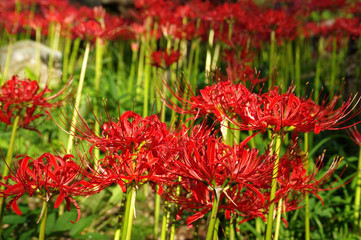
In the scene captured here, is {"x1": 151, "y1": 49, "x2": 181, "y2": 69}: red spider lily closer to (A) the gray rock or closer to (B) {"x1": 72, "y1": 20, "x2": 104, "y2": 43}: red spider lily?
(B) {"x1": 72, "y1": 20, "x2": 104, "y2": 43}: red spider lily

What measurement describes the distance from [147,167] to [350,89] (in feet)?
7.54

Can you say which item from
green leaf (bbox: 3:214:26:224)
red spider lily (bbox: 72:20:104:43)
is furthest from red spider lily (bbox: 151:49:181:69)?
green leaf (bbox: 3:214:26:224)

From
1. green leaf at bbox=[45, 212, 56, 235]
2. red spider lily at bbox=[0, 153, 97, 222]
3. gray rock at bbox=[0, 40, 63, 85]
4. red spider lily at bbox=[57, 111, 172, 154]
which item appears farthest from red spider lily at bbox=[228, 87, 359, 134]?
gray rock at bbox=[0, 40, 63, 85]

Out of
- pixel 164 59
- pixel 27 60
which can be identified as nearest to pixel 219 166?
pixel 164 59

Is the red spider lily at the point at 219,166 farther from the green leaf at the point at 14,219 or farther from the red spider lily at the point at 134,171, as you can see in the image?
the green leaf at the point at 14,219

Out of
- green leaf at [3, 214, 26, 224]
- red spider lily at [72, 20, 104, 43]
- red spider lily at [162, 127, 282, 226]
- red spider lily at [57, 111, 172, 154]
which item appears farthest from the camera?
red spider lily at [72, 20, 104, 43]

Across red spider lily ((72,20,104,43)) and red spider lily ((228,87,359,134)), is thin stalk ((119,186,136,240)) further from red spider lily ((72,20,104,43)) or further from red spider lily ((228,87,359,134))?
red spider lily ((72,20,104,43))

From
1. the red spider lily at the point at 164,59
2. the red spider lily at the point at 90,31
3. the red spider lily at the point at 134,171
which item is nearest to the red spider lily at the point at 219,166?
the red spider lily at the point at 134,171

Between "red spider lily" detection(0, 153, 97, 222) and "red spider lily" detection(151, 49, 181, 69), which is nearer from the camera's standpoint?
"red spider lily" detection(0, 153, 97, 222)

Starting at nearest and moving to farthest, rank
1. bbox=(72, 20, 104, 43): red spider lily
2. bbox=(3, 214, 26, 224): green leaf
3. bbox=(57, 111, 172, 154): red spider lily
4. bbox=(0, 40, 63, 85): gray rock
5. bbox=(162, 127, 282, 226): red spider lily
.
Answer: bbox=(162, 127, 282, 226): red spider lily
bbox=(57, 111, 172, 154): red spider lily
bbox=(3, 214, 26, 224): green leaf
bbox=(72, 20, 104, 43): red spider lily
bbox=(0, 40, 63, 85): gray rock

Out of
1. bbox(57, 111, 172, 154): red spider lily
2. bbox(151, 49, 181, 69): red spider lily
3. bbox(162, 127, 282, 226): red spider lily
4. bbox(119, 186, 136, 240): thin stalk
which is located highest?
bbox(151, 49, 181, 69): red spider lily

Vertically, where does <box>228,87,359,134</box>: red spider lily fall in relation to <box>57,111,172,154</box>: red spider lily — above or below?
above

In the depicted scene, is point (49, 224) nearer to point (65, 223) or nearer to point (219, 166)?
point (65, 223)

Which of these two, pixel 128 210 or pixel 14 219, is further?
pixel 14 219
